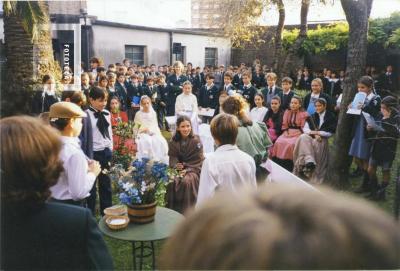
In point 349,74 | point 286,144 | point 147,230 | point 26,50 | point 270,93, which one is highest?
point 26,50

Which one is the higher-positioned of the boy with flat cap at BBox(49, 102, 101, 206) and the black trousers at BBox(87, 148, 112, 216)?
the boy with flat cap at BBox(49, 102, 101, 206)

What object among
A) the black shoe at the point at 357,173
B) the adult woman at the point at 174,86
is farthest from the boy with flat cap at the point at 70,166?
the adult woman at the point at 174,86

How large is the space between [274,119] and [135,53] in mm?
13357

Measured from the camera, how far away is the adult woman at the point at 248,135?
14.8ft

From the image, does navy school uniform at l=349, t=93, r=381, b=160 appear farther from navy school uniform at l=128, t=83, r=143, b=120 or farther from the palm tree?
navy school uniform at l=128, t=83, r=143, b=120

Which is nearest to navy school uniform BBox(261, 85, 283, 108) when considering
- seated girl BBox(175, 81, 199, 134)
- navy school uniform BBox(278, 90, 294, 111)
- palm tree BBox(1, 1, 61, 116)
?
→ navy school uniform BBox(278, 90, 294, 111)

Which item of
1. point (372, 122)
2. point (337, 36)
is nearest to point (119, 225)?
point (372, 122)

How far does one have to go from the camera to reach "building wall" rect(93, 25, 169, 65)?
16.6m

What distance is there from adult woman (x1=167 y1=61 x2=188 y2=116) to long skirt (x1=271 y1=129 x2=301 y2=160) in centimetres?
568

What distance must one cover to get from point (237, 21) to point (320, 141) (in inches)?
507

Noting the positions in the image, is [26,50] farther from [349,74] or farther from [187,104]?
[349,74]

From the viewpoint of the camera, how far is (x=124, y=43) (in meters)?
18.0

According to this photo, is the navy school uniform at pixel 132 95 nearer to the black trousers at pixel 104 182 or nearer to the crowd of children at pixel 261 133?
the crowd of children at pixel 261 133

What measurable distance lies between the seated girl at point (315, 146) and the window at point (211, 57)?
17.8m
